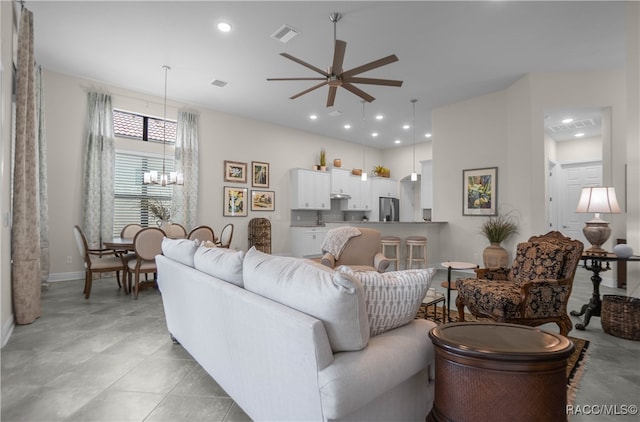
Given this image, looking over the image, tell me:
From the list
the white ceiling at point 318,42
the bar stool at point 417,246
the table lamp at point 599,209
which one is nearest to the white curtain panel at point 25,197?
the white ceiling at point 318,42

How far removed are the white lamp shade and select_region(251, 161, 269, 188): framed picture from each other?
19.3 ft

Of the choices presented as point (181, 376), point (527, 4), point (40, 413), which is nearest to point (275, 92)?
point (527, 4)

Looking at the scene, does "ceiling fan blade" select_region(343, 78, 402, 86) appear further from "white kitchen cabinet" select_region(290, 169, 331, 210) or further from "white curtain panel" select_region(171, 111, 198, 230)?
"white kitchen cabinet" select_region(290, 169, 331, 210)

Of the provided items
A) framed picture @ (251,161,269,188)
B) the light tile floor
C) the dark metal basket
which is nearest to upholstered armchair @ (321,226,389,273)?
the light tile floor

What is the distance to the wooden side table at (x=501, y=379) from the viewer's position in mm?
1115

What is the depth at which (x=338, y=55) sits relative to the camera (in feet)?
10.5

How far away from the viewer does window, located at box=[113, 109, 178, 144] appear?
5656 mm

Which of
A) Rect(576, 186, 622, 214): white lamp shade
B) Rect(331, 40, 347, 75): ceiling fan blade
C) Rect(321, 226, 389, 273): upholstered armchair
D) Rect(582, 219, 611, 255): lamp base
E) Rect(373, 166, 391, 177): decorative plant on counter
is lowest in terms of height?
Rect(321, 226, 389, 273): upholstered armchair

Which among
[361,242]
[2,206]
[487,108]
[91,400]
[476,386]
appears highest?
[487,108]

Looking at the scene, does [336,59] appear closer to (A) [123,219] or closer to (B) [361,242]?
(B) [361,242]

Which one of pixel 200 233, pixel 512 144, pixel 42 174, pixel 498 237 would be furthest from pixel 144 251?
pixel 512 144

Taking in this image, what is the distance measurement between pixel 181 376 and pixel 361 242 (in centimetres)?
262

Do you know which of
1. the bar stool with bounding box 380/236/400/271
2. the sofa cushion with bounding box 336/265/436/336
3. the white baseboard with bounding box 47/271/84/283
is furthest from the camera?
the bar stool with bounding box 380/236/400/271

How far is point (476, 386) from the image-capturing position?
3.83 feet
